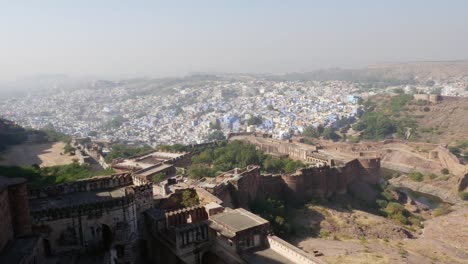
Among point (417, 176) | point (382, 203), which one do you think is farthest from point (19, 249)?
point (417, 176)

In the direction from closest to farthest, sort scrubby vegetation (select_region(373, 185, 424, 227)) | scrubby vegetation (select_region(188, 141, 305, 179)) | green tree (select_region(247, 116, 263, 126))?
scrubby vegetation (select_region(373, 185, 424, 227))
scrubby vegetation (select_region(188, 141, 305, 179))
green tree (select_region(247, 116, 263, 126))

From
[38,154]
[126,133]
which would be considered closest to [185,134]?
[126,133]

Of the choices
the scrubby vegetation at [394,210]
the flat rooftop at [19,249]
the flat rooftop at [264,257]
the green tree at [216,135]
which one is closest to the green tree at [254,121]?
the green tree at [216,135]

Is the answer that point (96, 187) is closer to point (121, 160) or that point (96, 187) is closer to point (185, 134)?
point (121, 160)

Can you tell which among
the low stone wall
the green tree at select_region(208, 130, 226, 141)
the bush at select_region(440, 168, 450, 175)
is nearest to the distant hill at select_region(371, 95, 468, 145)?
the bush at select_region(440, 168, 450, 175)

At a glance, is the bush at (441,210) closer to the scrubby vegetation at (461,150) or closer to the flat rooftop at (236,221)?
the scrubby vegetation at (461,150)

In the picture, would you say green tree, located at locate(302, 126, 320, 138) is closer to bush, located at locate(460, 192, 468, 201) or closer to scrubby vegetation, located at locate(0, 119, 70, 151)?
bush, located at locate(460, 192, 468, 201)

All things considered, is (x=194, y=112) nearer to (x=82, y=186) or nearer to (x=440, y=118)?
(x=440, y=118)
